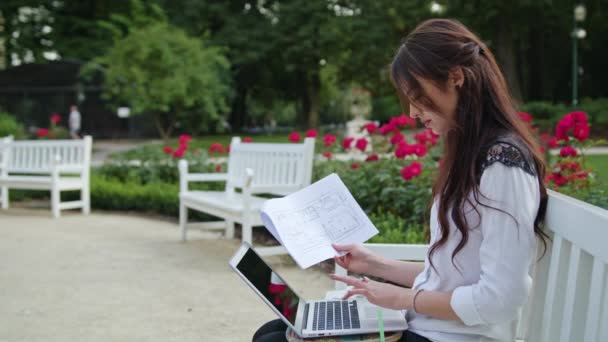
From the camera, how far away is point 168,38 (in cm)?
2252

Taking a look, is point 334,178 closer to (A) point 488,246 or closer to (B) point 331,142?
(A) point 488,246

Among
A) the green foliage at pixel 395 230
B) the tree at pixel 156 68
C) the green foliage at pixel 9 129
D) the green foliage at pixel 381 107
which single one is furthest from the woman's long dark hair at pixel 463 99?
the green foliage at pixel 381 107

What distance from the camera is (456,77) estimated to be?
1.61m

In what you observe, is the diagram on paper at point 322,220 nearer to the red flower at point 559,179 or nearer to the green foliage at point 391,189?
the red flower at point 559,179

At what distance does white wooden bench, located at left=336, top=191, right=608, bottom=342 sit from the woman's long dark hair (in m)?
0.15

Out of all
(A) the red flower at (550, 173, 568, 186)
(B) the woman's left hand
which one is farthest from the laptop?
(A) the red flower at (550, 173, 568, 186)

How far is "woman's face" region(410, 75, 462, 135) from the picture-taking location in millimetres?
1631

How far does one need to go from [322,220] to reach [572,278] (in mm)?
739

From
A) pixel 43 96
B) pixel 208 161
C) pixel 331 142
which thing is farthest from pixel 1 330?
pixel 43 96

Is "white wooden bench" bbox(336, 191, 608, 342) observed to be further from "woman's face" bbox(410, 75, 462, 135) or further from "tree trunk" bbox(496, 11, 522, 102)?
"tree trunk" bbox(496, 11, 522, 102)

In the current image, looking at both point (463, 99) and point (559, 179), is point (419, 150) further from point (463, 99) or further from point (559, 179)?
point (463, 99)

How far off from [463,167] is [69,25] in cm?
3503

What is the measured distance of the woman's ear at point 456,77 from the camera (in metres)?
1.60

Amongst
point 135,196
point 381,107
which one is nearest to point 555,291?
point 135,196
